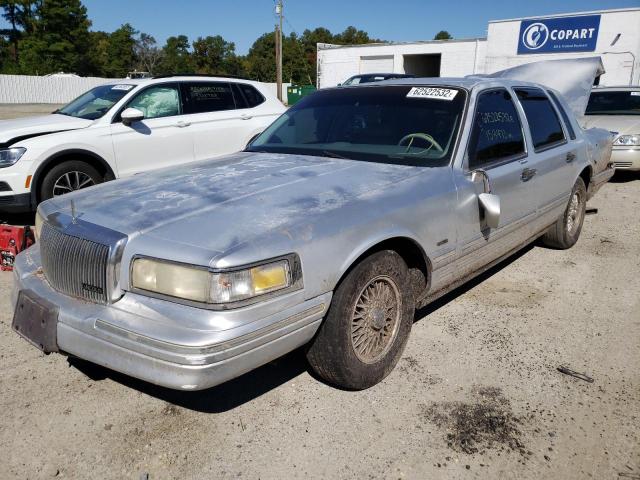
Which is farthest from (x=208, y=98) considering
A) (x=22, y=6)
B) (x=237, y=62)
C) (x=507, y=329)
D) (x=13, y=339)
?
(x=237, y=62)

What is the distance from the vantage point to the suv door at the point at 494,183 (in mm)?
3408

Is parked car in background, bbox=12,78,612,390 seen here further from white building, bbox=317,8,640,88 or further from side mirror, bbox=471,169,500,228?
white building, bbox=317,8,640,88

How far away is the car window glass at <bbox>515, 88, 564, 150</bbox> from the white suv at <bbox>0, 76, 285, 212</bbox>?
4187 millimetres

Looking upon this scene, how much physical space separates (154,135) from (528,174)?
4.59 meters

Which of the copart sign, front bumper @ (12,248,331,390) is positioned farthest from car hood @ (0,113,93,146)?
the copart sign

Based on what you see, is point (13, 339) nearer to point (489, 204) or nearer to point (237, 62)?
point (489, 204)

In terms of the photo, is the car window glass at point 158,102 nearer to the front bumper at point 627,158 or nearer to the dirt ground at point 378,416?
the dirt ground at point 378,416

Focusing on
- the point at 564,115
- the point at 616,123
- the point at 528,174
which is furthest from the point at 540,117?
the point at 616,123

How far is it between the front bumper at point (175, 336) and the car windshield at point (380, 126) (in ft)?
4.55

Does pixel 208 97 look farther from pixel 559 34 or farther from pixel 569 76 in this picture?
pixel 559 34

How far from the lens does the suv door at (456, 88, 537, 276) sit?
3.41 metres

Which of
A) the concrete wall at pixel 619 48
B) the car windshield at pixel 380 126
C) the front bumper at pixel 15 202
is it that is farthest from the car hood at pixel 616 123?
the concrete wall at pixel 619 48

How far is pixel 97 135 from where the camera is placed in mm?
6250

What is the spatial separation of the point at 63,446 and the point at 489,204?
2.74 metres
